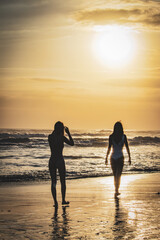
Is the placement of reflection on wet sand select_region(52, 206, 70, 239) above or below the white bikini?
below

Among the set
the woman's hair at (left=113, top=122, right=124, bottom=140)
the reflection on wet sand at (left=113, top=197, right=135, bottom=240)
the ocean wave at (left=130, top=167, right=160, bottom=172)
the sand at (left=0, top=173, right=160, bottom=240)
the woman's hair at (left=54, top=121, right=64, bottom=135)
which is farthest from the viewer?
the ocean wave at (left=130, top=167, right=160, bottom=172)

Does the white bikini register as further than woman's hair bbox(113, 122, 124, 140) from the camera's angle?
Yes

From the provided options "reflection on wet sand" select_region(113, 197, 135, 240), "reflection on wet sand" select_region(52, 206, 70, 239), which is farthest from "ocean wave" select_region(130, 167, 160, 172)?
"reflection on wet sand" select_region(52, 206, 70, 239)

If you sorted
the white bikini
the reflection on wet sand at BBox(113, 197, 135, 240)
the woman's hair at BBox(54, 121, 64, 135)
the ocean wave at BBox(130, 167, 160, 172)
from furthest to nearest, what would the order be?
1. the ocean wave at BBox(130, 167, 160, 172)
2. the white bikini
3. the woman's hair at BBox(54, 121, 64, 135)
4. the reflection on wet sand at BBox(113, 197, 135, 240)

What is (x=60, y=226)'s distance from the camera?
611cm

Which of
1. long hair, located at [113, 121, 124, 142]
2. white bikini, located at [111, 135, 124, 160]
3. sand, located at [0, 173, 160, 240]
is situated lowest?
sand, located at [0, 173, 160, 240]

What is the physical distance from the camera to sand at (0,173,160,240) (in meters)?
5.64

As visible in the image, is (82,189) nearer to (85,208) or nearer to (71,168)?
(85,208)

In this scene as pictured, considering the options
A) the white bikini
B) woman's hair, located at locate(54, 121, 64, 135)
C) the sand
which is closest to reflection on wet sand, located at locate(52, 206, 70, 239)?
the sand

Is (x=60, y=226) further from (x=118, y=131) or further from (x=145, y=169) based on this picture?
(x=145, y=169)

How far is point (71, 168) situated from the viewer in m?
17.4

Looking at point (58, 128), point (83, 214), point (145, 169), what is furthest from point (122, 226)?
point (145, 169)

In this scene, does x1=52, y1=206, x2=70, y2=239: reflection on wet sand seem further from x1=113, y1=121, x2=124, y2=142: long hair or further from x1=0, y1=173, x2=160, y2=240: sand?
x1=113, y1=121, x2=124, y2=142: long hair

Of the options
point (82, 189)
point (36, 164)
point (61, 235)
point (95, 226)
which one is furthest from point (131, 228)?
point (36, 164)
